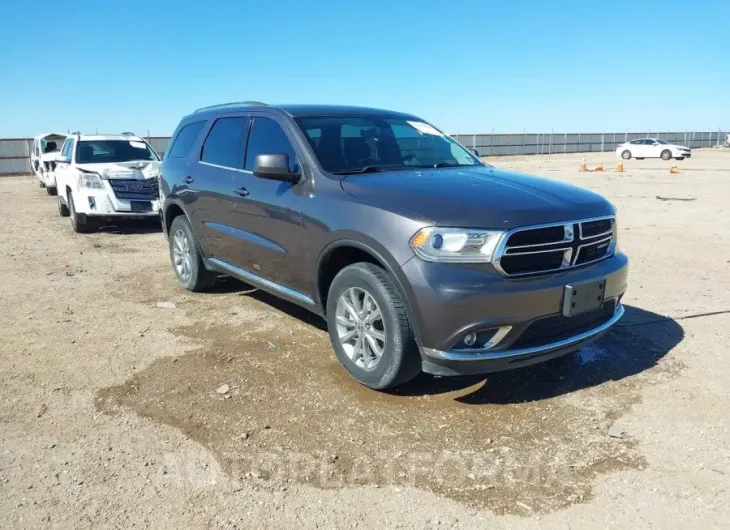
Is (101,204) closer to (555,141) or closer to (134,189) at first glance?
(134,189)

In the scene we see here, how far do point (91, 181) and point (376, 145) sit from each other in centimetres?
749

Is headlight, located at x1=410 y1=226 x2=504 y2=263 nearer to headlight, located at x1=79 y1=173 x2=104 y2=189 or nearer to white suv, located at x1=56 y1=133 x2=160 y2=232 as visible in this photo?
white suv, located at x1=56 y1=133 x2=160 y2=232

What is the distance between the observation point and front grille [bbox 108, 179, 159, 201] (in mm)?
10617

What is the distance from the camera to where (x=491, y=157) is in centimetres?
4462

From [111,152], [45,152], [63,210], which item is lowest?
[63,210]

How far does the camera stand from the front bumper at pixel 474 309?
3395 millimetres

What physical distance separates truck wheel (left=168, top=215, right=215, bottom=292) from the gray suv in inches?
36.4

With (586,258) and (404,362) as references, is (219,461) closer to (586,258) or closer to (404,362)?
(404,362)

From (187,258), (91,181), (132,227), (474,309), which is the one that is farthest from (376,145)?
(132,227)

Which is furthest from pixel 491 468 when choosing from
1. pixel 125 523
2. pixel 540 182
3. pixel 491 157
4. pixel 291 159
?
pixel 491 157

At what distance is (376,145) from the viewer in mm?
4863

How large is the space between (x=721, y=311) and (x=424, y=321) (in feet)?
12.2

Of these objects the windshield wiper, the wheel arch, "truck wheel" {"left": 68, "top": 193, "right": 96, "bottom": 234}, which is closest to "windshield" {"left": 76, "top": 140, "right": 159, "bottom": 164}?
"truck wheel" {"left": 68, "top": 193, "right": 96, "bottom": 234}

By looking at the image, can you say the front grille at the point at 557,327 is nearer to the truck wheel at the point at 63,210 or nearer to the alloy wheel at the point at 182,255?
the alloy wheel at the point at 182,255
